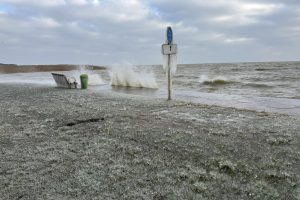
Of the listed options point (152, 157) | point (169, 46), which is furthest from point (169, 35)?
point (152, 157)

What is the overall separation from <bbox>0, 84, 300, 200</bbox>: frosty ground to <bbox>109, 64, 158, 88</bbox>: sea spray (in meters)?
14.6

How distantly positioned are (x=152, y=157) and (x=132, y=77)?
1870 centimetres

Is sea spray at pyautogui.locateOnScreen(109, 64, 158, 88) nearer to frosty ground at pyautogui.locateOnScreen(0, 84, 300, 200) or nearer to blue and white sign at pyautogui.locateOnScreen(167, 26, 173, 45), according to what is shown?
blue and white sign at pyautogui.locateOnScreen(167, 26, 173, 45)

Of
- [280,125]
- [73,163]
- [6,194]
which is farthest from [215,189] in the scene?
[280,125]

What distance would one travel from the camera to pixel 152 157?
18.2ft

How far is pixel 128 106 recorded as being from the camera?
10625 mm

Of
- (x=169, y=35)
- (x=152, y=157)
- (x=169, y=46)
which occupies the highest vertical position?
(x=169, y=35)

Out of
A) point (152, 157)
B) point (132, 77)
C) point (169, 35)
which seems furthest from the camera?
point (132, 77)

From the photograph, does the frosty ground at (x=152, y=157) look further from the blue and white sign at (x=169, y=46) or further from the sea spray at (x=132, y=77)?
the sea spray at (x=132, y=77)

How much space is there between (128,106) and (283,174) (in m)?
6.36

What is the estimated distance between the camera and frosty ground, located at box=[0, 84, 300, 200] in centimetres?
451

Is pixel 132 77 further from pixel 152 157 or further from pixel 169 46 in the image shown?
pixel 152 157

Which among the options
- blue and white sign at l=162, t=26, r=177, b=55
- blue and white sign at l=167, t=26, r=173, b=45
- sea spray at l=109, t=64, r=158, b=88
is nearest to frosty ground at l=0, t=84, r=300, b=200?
blue and white sign at l=162, t=26, r=177, b=55

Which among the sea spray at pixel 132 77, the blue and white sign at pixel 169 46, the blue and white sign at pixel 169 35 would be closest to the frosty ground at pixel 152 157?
the blue and white sign at pixel 169 46
